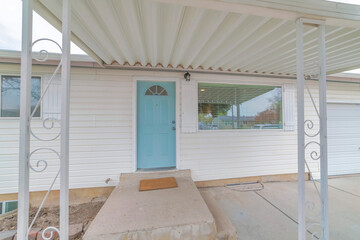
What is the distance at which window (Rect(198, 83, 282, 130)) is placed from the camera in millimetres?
3203

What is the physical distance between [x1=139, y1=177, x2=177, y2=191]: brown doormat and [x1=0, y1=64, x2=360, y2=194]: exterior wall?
1.45 ft

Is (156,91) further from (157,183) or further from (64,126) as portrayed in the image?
(64,126)

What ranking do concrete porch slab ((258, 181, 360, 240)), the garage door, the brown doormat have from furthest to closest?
the garage door
the brown doormat
concrete porch slab ((258, 181, 360, 240))

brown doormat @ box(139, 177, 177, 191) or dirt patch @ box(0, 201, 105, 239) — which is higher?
brown doormat @ box(139, 177, 177, 191)

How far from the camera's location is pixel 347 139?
374 centimetres

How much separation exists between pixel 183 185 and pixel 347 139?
4600 mm

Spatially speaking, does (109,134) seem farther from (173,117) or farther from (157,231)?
(157,231)

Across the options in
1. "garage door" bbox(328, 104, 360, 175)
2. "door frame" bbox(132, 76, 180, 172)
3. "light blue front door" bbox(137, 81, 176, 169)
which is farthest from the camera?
"garage door" bbox(328, 104, 360, 175)

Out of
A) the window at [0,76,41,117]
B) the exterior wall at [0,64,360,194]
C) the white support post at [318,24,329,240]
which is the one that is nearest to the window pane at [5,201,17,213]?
the exterior wall at [0,64,360,194]

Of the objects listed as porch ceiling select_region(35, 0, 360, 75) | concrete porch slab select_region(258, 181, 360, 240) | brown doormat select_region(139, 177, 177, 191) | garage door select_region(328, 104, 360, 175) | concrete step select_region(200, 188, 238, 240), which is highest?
porch ceiling select_region(35, 0, 360, 75)

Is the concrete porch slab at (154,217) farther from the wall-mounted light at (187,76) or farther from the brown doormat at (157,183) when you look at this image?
the wall-mounted light at (187,76)

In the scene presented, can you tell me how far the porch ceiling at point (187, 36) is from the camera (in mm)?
1455

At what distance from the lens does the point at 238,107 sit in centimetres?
334

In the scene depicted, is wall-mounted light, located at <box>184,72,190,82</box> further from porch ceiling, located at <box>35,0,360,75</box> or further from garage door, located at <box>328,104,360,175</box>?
garage door, located at <box>328,104,360,175</box>
